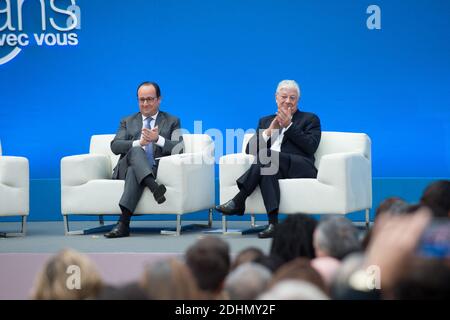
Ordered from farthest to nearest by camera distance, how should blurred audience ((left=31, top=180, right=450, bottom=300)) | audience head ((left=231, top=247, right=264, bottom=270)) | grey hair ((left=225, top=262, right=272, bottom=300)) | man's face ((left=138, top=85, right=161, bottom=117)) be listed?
man's face ((left=138, top=85, right=161, bottom=117)) < audience head ((left=231, top=247, right=264, bottom=270)) < grey hair ((left=225, top=262, right=272, bottom=300)) < blurred audience ((left=31, top=180, right=450, bottom=300))

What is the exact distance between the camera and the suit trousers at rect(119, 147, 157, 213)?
6.61 meters

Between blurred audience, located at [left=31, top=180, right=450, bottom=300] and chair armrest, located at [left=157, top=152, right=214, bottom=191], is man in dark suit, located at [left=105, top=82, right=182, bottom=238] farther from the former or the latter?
blurred audience, located at [left=31, top=180, right=450, bottom=300]

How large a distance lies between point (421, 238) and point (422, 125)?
623 cm

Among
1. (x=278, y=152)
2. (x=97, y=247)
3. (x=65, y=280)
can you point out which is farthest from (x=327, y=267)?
(x=278, y=152)

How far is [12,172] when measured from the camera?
272 inches

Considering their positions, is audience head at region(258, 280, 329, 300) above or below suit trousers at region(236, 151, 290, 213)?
below

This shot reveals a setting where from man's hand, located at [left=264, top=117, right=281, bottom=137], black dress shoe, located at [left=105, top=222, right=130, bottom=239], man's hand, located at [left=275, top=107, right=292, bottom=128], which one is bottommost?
black dress shoe, located at [left=105, top=222, right=130, bottom=239]

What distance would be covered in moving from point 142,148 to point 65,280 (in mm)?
4656

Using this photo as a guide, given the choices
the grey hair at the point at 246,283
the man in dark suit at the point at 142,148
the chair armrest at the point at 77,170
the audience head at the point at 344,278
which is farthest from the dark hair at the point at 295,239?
the chair armrest at the point at 77,170

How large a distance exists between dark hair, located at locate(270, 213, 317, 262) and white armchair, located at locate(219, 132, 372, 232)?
3378 millimetres

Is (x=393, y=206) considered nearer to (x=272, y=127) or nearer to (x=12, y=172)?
(x=272, y=127)

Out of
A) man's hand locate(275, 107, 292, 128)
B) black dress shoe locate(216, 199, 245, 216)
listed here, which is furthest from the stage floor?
man's hand locate(275, 107, 292, 128)

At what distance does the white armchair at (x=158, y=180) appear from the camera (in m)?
6.67

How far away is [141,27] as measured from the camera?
323 inches
